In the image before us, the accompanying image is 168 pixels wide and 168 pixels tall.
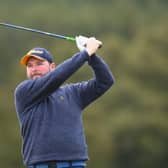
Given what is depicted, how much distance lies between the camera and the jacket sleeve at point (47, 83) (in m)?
3.30

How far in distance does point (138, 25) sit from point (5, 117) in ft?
8.67

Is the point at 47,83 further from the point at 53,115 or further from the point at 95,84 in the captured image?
the point at 95,84

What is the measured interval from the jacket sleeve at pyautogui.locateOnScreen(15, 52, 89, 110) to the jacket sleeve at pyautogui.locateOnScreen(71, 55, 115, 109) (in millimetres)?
153

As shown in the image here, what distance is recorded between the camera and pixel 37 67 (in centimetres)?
347

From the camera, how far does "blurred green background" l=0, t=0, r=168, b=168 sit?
10273 millimetres

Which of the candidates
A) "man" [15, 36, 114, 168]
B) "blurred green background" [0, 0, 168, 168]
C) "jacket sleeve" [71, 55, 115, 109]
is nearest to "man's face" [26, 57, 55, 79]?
"man" [15, 36, 114, 168]

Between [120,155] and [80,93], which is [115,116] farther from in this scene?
[80,93]

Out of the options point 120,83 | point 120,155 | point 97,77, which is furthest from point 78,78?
point 97,77

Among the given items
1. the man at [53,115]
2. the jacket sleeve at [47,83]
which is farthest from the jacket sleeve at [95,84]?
the jacket sleeve at [47,83]

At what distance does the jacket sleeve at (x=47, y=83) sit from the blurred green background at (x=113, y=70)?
6.70 meters

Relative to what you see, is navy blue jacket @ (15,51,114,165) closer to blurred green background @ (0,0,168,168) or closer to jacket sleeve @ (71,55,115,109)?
jacket sleeve @ (71,55,115,109)

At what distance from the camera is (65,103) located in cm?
335

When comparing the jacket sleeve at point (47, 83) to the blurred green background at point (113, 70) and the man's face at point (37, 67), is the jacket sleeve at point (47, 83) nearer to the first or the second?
the man's face at point (37, 67)

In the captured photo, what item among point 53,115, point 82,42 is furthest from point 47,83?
point 82,42
